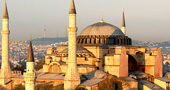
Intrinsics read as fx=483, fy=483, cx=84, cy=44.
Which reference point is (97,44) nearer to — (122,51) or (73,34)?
(122,51)

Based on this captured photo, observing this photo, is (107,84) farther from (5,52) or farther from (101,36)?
(5,52)

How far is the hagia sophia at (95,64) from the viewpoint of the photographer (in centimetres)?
5150

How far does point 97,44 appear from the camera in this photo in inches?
2522

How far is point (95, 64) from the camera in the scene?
194 ft

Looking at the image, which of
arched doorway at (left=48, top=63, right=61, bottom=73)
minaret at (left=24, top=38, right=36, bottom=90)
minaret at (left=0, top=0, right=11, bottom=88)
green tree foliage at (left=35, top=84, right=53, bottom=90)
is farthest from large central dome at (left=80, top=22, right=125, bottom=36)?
minaret at (left=24, top=38, right=36, bottom=90)

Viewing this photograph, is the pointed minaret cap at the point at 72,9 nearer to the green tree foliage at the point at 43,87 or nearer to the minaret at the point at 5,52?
the green tree foliage at the point at 43,87

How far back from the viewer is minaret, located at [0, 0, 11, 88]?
57.6 m

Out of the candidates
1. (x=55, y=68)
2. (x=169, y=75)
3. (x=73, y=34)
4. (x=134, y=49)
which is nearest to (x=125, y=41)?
(x=134, y=49)

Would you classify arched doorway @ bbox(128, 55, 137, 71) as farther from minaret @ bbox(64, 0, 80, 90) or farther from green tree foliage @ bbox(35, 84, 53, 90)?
green tree foliage @ bbox(35, 84, 53, 90)

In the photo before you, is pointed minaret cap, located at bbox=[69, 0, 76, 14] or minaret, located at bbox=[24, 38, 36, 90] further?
pointed minaret cap, located at bbox=[69, 0, 76, 14]

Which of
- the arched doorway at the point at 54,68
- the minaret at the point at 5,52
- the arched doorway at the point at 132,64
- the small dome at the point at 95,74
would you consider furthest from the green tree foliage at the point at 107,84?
the minaret at the point at 5,52

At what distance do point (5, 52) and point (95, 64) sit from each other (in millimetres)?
11050

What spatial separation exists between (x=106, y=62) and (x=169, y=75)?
36.5 feet

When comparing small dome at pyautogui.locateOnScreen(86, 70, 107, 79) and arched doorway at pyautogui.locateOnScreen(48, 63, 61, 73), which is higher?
arched doorway at pyautogui.locateOnScreen(48, 63, 61, 73)
